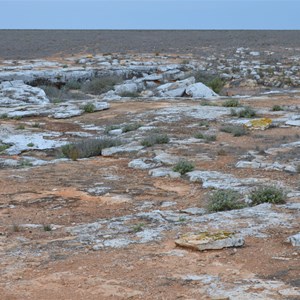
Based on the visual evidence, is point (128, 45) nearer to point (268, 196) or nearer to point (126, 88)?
point (126, 88)

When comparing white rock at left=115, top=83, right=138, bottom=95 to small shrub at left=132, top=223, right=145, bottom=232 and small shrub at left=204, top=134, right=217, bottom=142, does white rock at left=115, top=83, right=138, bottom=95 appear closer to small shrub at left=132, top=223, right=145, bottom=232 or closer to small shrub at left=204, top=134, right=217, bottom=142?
small shrub at left=204, top=134, right=217, bottom=142

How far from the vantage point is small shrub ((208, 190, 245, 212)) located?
8.17 meters

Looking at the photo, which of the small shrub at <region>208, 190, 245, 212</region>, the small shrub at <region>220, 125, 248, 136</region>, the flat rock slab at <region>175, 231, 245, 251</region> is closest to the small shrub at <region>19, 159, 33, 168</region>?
the small shrub at <region>208, 190, 245, 212</region>

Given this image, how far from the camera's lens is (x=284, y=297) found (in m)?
5.04

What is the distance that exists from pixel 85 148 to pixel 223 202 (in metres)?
5.86

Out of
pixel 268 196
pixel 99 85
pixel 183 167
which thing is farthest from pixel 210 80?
pixel 268 196

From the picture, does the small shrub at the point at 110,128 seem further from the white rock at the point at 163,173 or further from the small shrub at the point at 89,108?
the white rock at the point at 163,173

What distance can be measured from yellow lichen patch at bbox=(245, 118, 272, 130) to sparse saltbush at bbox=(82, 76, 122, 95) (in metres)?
11.1

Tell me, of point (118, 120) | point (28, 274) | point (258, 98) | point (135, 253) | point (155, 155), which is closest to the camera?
point (28, 274)

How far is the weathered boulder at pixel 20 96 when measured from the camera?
21.9 metres

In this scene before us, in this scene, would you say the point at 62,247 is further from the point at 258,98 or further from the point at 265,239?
the point at 258,98

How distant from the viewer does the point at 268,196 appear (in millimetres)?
8352

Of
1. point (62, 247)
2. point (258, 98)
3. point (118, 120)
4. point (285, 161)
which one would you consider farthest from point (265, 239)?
point (258, 98)

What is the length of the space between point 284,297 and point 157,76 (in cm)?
2469
